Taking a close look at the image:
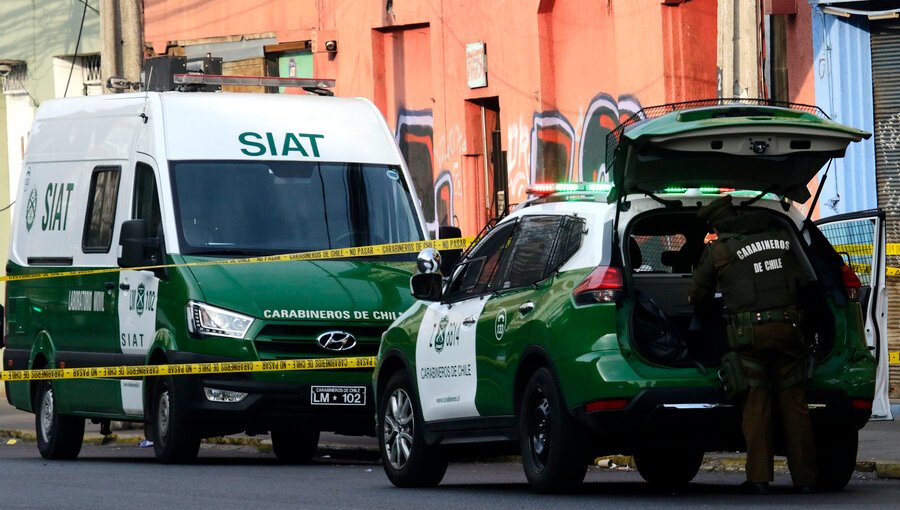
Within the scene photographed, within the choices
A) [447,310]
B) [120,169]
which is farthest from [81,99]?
[447,310]

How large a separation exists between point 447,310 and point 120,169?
14.4 feet

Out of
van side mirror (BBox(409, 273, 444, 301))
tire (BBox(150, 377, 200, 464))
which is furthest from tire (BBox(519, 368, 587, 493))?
tire (BBox(150, 377, 200, 464))

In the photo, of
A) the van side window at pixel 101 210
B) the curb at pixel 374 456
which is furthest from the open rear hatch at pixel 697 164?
the van side window at pixel 101 210

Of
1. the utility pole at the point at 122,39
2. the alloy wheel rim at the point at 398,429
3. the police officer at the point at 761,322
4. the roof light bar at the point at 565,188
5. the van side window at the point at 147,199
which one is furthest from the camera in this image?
the utility pole at the point at 122,39

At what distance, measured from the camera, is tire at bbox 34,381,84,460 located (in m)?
15.8

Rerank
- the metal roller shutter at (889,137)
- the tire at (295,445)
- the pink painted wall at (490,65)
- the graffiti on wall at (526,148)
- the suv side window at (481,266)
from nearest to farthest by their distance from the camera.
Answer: the suv side window at (481,266) < the tire at (295,445) < the metal roller shutter at (889,137) < the pink painted wall at (490,65) < the graffiti on wall at (526,148)

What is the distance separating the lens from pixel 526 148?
74.3ft

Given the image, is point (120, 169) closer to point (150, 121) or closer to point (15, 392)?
point (150, 121)

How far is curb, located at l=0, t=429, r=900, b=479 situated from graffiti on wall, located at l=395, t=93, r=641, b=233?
4.20 meters

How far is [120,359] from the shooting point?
48.1 feet

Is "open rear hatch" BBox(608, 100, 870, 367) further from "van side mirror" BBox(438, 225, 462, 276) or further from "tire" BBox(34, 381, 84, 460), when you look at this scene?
"tire" BBox(34, 381, 84, 460)

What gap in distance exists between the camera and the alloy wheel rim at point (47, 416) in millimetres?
15977

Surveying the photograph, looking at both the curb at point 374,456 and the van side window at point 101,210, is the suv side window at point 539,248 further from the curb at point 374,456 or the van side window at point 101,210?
the van side window at point 101,210

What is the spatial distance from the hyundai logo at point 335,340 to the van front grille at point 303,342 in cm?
2
